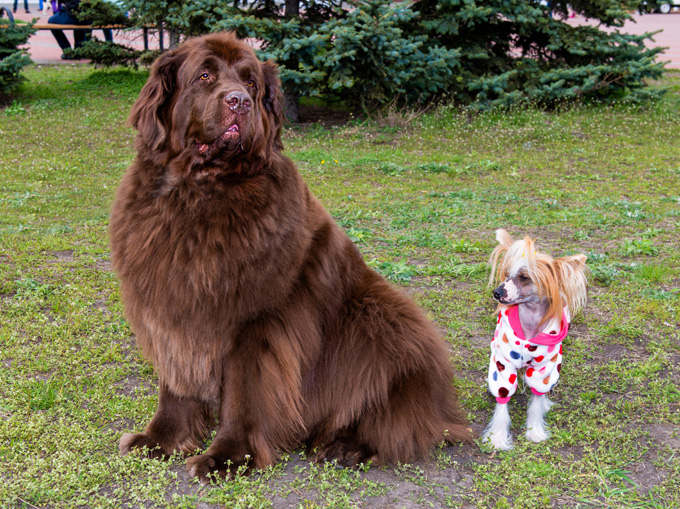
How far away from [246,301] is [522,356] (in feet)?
5.08

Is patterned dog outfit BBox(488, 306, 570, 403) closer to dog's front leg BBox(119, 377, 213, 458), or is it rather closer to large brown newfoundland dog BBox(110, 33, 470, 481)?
large brown newfoundland dog BBox(110, 33, 470, 481)

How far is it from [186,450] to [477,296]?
2.81m

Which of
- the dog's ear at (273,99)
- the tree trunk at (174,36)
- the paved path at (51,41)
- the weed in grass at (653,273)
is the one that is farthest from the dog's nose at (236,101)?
the paved path at (51,41)

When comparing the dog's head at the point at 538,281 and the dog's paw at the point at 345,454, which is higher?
the dog's head at the point at 538,281

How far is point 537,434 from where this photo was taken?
11.3ft

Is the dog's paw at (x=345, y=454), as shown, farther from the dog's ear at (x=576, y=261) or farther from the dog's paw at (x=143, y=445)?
the dog's ear at (x=576, y=261)

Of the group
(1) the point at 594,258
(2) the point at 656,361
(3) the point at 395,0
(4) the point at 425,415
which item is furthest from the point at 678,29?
(4) the point at 425,415

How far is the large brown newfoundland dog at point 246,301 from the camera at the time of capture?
9.32 ft

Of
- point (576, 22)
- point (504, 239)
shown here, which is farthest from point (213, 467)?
point (576, 22)

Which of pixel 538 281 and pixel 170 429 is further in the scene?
pixel 538 281

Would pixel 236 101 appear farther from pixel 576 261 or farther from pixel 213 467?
pixel 576 261

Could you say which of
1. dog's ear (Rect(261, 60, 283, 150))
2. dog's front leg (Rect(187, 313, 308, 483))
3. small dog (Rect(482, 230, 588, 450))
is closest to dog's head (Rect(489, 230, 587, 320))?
small dog (Rect(482, 230, 588, 450))

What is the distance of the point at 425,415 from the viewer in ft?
10.5

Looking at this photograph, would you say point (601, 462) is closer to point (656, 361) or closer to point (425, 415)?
point (425, 415)
